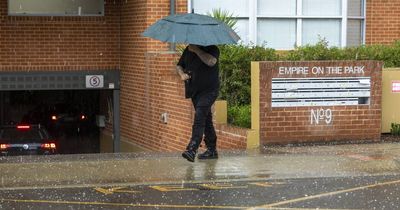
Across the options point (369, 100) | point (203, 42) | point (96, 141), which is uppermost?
point (203, 42)

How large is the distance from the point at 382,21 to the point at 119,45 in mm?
6087

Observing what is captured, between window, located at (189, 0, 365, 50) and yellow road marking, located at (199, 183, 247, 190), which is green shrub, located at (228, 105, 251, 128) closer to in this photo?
window, located at (189, 0, 365, 50)

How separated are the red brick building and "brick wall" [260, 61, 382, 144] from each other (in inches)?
177

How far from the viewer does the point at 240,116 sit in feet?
44.4

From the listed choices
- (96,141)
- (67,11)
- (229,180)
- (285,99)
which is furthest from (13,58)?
(229,180)

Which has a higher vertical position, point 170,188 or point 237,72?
point 237,72

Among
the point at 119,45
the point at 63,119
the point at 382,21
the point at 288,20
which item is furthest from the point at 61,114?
the point at 382,21

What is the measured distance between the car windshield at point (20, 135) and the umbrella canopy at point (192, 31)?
5987 millimetres

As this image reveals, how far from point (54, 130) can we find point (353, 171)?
15361mm

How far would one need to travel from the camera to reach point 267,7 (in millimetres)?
17594

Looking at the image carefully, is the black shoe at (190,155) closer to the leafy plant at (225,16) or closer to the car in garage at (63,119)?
the leafy plant at (225,16)

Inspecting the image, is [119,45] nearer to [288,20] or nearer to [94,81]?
[94,81]

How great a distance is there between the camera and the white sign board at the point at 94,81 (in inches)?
A: 776

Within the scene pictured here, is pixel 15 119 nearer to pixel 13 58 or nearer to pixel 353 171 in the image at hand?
pixel 13 58
